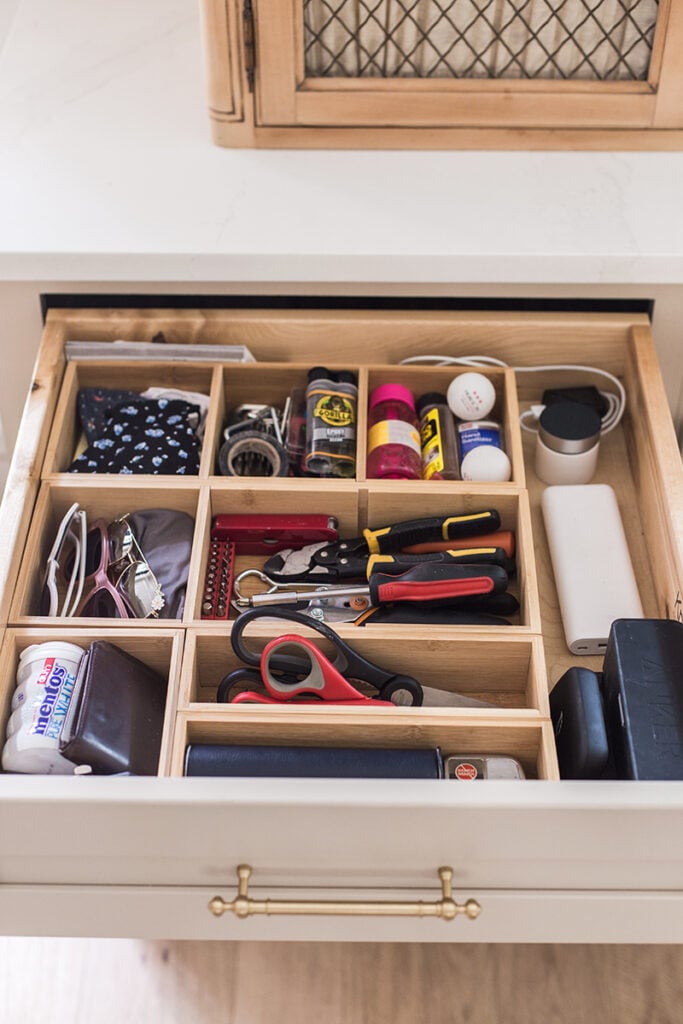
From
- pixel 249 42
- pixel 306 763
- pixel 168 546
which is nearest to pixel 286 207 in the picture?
pixel 249 42

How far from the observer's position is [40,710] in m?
0.86

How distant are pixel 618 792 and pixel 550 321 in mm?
558

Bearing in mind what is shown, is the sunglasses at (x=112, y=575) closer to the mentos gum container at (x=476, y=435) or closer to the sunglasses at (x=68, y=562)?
the sunglasses at (x=68, y=562)

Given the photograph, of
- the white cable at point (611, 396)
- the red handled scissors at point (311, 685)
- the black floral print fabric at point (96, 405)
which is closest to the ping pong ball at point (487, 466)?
the white cable at point (611, 396)

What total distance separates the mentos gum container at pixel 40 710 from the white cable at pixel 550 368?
1.65ft

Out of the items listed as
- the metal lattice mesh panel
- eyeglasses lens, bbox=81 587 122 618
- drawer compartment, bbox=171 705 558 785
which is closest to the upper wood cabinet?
the metal lattice mesh panel

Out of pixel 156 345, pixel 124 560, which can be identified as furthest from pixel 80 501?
pixel 156 345

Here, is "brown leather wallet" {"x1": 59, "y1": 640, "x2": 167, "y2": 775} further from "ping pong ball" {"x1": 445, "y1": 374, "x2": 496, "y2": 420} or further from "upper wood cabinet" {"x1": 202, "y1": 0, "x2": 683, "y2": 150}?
"upper wood cabinet" {"x1": 202, "y1": 0, "x2": 683, "y2": 150}

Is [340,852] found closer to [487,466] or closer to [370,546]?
[370,546]

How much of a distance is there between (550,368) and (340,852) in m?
0.58

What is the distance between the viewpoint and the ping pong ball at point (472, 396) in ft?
3.60

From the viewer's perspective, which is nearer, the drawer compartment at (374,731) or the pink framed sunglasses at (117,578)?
the drawer compartment at (374,731)

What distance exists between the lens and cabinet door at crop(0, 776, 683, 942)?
747mm

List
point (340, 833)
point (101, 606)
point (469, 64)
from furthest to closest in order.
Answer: point (469, 64), point (101, 606), point (340, 833)
